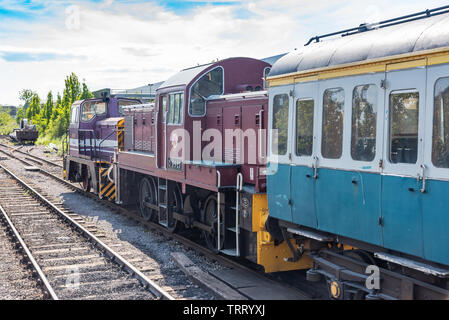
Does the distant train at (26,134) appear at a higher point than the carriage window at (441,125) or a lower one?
lower

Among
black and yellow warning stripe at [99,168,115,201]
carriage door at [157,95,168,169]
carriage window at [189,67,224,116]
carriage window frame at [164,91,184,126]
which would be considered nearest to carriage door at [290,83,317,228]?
carriage window at [189,67,224,116]

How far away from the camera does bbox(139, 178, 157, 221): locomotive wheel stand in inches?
479

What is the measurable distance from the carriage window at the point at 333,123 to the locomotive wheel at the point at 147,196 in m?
6.85

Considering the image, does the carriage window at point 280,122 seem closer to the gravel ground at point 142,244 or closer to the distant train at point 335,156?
the distant train at point 335,156

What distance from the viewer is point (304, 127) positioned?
6.10 meters

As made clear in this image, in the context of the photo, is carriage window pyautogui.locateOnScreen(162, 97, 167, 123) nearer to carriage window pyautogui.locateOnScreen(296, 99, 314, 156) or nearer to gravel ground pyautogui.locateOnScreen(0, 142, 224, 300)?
gravel ground pyautogui.locateOnScreen(0, 142, 224, 300)

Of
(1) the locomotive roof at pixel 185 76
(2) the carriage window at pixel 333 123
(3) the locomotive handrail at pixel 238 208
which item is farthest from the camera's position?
(1) the locomotive roof at pixel 185 76

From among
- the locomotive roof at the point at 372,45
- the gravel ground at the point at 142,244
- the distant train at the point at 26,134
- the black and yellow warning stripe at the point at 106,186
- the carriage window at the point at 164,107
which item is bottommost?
the gravel ground at the point at 142,244

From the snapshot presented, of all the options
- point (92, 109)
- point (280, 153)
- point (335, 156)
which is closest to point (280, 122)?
point (280, 153)

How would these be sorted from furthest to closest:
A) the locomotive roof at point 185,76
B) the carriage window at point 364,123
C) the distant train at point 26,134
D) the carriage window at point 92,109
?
the distant train at point 26,134
the carriage window at point 92,109
the locomotive roof at point 185,76
the carriage window at point 364,123

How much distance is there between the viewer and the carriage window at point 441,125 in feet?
14.2

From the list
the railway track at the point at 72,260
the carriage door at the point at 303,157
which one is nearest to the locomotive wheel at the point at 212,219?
the railway track at the point at 72,260
